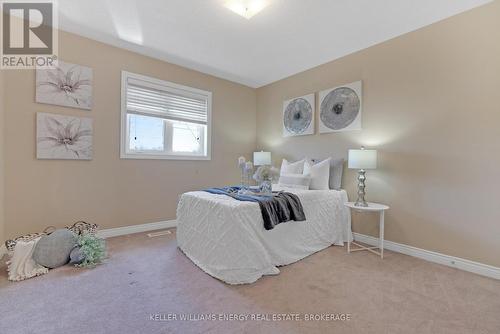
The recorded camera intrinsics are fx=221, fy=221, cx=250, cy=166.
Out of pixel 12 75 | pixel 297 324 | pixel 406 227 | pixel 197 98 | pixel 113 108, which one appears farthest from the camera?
pixel 197 98

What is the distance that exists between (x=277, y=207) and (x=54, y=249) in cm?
221

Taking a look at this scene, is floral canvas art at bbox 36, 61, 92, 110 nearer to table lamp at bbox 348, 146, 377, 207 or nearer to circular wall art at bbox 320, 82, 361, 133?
circular wall art at bbox 320, 82, 361, 133

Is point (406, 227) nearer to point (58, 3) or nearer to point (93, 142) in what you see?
point (93, 142)

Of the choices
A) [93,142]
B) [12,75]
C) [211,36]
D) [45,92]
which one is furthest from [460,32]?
[12,75]

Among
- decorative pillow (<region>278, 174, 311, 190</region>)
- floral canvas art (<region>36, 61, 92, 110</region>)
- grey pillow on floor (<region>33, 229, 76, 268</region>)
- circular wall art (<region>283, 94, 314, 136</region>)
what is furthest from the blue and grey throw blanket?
floral canvas art (<region>36, 61, 92, 110</region>)

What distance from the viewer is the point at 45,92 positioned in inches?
103

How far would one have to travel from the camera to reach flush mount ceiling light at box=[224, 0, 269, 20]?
7.37 feet

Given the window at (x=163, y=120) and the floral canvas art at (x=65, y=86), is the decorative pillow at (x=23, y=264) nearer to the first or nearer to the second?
the window at (x=163, y=120)

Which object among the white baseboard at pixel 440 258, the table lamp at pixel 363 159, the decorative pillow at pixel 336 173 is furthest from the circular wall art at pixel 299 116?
the white baseboard at pixel 440 258

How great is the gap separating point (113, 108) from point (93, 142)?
55 centimetres

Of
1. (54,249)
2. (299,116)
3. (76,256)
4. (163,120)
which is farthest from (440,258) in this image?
(163,120)

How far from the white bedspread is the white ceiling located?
6.57ft

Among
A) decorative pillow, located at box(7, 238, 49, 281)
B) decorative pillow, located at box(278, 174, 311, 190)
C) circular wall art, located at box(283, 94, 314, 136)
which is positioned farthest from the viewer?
circular wall art, located at box(283, 94, 314, 136)

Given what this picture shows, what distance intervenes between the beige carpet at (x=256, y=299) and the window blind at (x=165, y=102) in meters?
2.19
